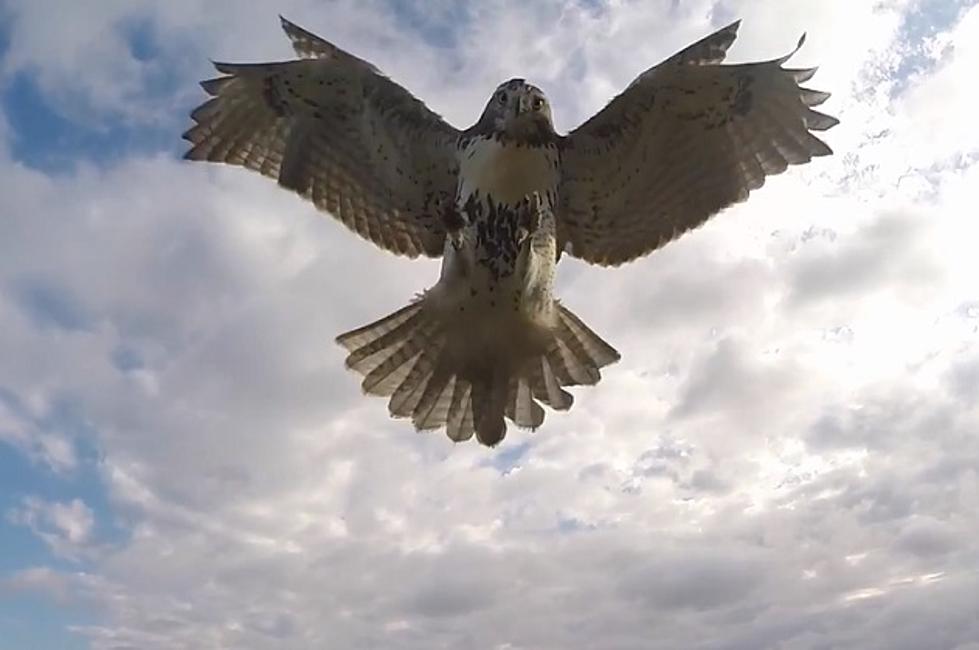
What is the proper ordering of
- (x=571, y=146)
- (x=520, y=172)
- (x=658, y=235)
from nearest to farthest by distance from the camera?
(x=520, y=172) < (x=571, y=146) < (x=658, y=235)

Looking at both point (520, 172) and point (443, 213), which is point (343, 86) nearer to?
point (443, 213)

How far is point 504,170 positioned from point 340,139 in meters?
2.02

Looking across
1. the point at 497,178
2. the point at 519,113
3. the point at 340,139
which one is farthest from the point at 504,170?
the point at 340,139

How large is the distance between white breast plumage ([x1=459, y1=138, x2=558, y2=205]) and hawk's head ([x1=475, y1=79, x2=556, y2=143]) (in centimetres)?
9

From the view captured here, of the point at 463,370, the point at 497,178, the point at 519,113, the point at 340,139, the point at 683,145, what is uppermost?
the point at 340,139

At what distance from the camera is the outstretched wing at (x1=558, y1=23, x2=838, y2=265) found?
8445mm

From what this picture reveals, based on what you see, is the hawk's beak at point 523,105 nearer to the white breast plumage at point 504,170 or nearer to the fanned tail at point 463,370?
the white breast plumage at point 504,170

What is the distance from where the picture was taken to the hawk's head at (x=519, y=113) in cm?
788

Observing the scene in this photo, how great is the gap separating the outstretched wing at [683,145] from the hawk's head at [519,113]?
2.07ft

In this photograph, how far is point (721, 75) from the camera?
8422 millimetres

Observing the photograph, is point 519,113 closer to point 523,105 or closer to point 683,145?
point 523,105

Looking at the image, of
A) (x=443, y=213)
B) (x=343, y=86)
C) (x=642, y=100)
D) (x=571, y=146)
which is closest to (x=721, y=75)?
(x=642, y=100)

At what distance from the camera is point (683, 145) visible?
8.87 metres

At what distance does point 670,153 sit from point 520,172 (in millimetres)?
1600
